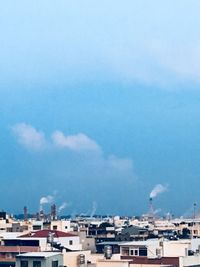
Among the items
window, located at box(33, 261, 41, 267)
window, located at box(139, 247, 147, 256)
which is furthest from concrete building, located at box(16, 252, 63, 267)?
window, located at box(139, 247, 147, 256)

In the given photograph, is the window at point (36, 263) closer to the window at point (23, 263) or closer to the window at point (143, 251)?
the window at point (23, 263)

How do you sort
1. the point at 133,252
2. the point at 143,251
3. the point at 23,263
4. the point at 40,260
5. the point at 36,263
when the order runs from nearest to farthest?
the point at 40,260 < the point at 36,263 < the point at 23,263 < the point at 143,251 < the point at 133,252

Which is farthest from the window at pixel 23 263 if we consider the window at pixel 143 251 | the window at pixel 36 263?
the window at pixel 143 251

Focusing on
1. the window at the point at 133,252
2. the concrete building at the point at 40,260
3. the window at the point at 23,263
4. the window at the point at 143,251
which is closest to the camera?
the concrete building at the point at 40,260

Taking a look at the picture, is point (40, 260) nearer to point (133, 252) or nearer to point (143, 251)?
point (143, 251)

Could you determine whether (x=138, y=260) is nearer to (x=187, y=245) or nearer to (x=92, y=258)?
(x=92, y=258)

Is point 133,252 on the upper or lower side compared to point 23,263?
upper

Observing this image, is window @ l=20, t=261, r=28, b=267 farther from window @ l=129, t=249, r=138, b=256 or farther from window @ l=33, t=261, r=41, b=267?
window @ l=129, t=249, r=138, b=256

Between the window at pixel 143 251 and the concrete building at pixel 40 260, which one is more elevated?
the window at pixel 143 251

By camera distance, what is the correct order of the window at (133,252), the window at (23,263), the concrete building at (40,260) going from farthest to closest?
→ the window at (133,252), the window at (23,263), the concrete building at (40,260)

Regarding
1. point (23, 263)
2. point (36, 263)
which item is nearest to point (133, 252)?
point (23, 263)

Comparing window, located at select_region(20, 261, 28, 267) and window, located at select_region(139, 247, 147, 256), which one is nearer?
window, located at select_region(20, 261, 28, 267)

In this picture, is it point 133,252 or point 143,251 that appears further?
point 133,252

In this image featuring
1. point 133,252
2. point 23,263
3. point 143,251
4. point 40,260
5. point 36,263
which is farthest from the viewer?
point 133,252
